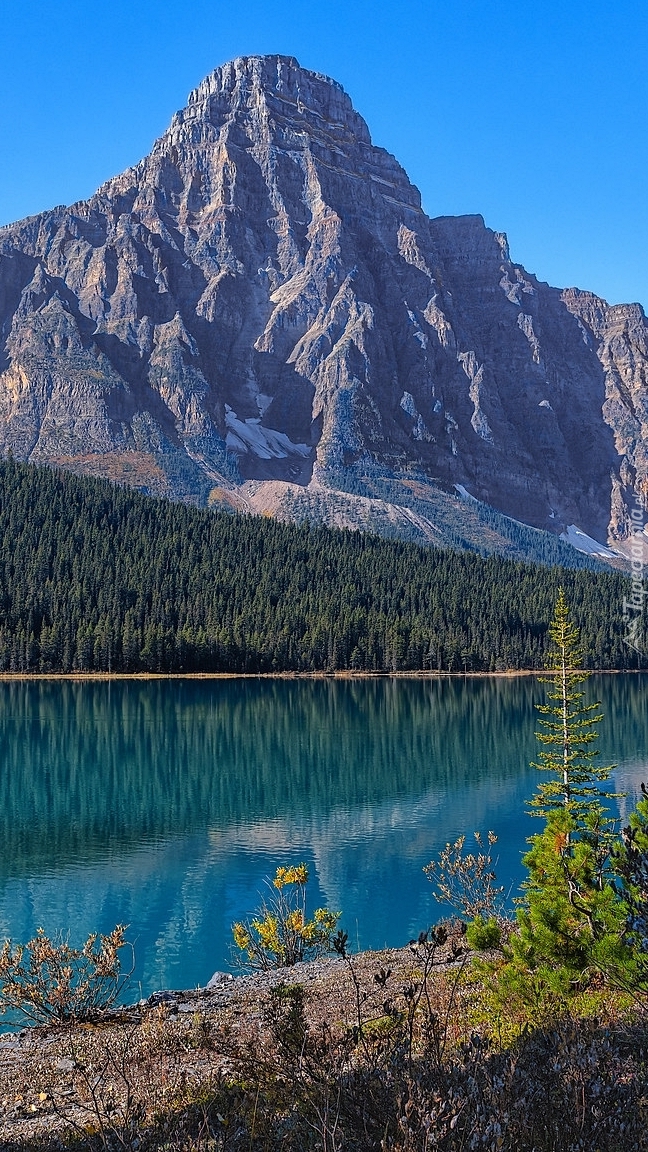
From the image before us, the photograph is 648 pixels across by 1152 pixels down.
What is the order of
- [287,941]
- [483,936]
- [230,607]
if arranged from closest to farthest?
[483,936], [287,941], [230,607]

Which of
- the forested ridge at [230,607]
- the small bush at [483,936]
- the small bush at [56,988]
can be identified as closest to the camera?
the small bush at [56,988]

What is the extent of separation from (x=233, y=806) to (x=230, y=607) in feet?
375

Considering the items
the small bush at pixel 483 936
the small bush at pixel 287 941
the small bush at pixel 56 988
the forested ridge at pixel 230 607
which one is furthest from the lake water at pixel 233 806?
the forested ridge at pixel 230 607

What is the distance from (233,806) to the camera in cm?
4972

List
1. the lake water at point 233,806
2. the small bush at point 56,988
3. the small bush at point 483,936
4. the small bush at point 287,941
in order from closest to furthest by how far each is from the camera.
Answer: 1. the small bush at point 56,988
2. the small bush at point 483,936
3. the small bush at point 287,941
4. the lake water at point 233,806

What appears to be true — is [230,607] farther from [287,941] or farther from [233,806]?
[287,941]

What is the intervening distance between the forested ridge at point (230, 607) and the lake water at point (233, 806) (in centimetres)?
3947

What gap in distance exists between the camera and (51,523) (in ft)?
606

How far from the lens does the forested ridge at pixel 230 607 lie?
145 meters

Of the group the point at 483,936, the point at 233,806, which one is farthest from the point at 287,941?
the point at 233,806

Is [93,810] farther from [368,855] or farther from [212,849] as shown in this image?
[368,855]

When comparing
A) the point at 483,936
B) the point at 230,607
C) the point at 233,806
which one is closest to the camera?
the point at 483,936

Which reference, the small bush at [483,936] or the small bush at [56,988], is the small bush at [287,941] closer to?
the small bush at [56,988]

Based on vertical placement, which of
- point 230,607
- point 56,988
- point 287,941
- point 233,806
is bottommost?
point 233,806
